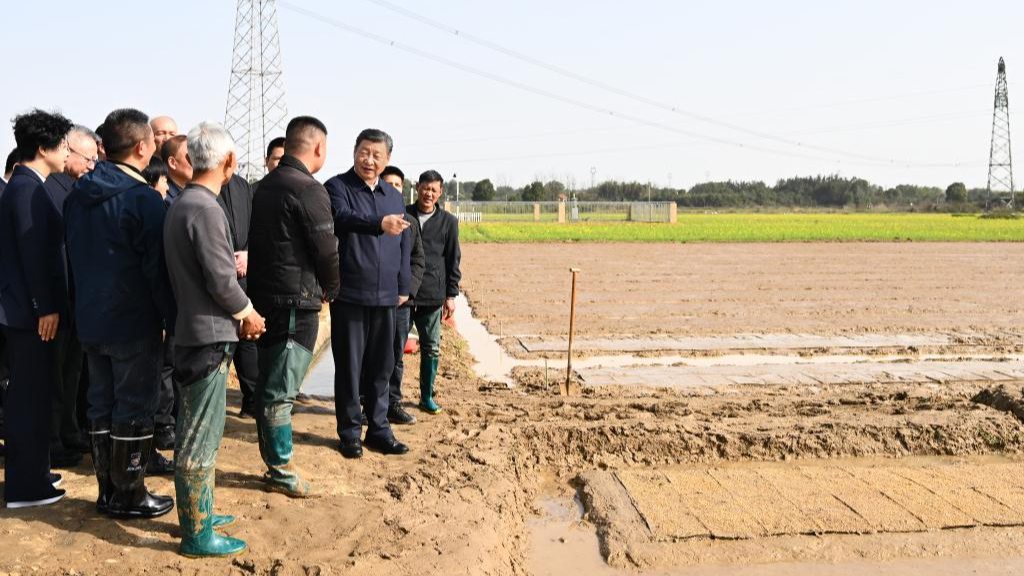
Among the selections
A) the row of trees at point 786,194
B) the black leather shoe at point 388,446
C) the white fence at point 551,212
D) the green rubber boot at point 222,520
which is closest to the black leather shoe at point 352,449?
the black leather shoe at point 388,446

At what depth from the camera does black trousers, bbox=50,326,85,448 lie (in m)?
4.69

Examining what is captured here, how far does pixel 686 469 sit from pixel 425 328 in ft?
7.49

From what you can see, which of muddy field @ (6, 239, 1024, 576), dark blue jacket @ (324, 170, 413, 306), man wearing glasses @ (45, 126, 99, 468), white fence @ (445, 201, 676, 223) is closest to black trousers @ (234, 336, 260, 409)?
muddy field @ (6, 239, 1024, 576)

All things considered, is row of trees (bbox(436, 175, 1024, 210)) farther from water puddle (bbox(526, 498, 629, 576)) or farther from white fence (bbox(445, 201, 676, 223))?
water puddle (bbox(526, 498, 629, 576))

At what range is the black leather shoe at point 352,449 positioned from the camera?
5402 millimetres

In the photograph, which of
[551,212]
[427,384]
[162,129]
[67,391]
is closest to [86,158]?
[162,129]

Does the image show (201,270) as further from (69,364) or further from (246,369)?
(246,369)

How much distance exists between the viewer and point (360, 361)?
5414 millimetres

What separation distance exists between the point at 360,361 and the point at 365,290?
0.47m

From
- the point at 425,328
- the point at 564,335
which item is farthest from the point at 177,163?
the point at 564,335

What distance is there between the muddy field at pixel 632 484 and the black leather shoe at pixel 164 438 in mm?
389

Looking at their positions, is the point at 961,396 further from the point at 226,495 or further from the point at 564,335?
the point at 226,495

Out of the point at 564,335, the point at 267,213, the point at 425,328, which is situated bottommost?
the point at 564,335

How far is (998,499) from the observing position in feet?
17.2
